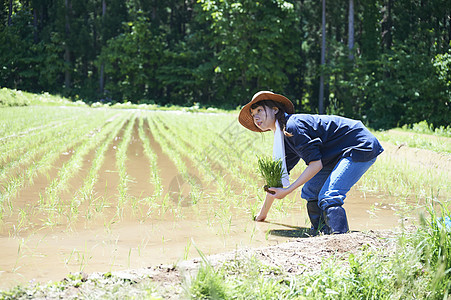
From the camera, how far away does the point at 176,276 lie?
7.44 ft

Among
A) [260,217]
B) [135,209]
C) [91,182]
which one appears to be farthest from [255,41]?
[260,217]

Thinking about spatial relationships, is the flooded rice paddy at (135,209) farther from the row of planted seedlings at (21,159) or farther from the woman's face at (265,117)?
the woman's face at (265,117)

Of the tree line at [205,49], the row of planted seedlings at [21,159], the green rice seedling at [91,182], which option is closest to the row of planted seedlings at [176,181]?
the green rice seedling at [91,182]

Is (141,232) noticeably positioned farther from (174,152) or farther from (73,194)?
(174,152)

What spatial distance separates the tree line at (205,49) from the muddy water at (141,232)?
17866 mm

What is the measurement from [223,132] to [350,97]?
39.3 ft

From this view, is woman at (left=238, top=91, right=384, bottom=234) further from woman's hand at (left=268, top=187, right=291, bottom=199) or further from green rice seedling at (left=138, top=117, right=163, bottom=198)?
green rice seedling at (left=138, top=117, right=163, bottom=198)

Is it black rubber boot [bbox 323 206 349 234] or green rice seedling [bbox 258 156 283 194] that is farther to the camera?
green rice seedling [bbox 258 156 283 194]

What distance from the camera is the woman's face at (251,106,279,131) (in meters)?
3.38

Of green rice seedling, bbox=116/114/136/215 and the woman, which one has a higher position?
the woman

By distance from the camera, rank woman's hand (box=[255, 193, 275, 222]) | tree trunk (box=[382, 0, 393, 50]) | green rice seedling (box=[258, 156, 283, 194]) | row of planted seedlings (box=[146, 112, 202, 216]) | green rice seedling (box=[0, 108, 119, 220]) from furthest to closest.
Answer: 1. tree trunk (box=[382, 0, 393, 50])
2. green rice seedling (box=[0, 108, 119, 220])
3. row of planted seedlings (box=[146, 112, 202, 216])
4. woman's hand (box=[255, 193, 275, 222])
5. green rice seedling (box=[258, 156, 283, 194])

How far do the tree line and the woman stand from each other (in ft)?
60.5

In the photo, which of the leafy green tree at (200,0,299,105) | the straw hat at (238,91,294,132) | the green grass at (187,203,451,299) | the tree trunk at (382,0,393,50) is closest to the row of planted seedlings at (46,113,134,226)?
the straw hat at (238,91,294,132)

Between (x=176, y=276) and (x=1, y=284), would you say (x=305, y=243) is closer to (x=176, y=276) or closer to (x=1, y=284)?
(x=176, y=276)
